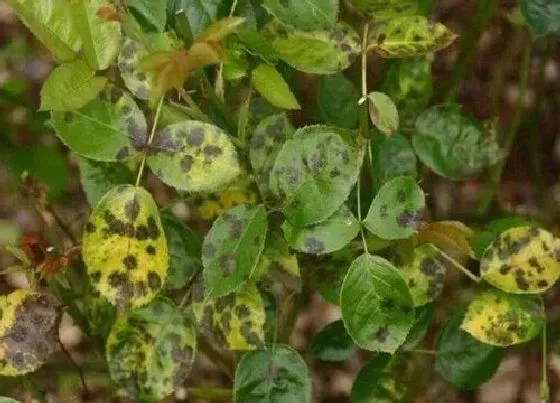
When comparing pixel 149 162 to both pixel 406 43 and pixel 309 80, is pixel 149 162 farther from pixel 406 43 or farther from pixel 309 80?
pixel 309 80

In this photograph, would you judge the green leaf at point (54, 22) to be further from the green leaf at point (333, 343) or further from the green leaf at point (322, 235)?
the green leaf at point (333, 343)

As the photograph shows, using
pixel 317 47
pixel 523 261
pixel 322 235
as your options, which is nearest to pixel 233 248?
pixel 322 235

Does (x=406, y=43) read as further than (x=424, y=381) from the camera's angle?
No

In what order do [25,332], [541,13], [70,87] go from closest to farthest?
[70,87] → [25,332] → [541,13]

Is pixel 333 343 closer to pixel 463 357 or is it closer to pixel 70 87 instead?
pixel 463 357

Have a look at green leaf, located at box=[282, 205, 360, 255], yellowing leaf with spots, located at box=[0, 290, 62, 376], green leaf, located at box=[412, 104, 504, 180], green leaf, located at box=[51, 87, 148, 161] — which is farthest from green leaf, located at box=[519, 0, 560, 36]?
yellowing leaf with spots, located at box=[0, 290, 62, 376]

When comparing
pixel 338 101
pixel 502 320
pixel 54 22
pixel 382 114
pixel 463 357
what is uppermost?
pixel 54 22

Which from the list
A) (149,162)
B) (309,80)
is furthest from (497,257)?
(309,80)
